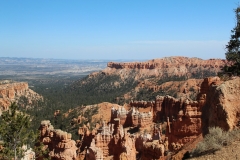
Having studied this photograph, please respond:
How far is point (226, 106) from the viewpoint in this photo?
1208 centimetres

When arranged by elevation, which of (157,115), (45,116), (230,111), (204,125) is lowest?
(45,116)

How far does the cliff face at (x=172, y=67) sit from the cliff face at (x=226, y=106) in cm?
10855

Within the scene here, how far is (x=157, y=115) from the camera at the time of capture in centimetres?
5038

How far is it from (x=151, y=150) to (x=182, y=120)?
5239 millimetres

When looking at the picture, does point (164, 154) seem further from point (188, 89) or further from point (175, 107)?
point (188, 89)

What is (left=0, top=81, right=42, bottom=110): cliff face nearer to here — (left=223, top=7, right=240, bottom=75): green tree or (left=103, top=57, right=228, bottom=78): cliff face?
(left=103, top=57, right=228, bottom=78): cliff face

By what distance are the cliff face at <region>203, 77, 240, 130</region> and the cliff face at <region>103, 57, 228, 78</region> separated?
109 m

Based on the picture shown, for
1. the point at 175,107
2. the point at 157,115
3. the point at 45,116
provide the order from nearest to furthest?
the point at 175,107 < the point at 157,115 < the point at 45,116

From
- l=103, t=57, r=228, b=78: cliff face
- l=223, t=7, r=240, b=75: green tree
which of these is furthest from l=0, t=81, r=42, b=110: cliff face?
l=223, t=7, r=240, b=75: green tree

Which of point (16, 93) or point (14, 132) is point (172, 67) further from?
point (14, 132)

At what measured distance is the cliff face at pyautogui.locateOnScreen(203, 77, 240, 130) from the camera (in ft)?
39.2

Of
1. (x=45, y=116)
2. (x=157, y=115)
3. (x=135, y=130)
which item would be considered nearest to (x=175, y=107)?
(x=157, y=115)

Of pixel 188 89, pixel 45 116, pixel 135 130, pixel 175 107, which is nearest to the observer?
pixel 135 130

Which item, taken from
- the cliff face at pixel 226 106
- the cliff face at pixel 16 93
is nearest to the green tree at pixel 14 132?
the cliff face at pixel 226 106
